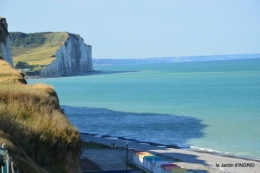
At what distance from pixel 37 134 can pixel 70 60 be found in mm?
125869

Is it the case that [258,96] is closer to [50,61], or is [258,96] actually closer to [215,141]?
[215,141]

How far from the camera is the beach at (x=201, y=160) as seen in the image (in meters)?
24.2

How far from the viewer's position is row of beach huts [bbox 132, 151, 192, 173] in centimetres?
2045

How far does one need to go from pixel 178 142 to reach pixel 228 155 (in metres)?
5.03

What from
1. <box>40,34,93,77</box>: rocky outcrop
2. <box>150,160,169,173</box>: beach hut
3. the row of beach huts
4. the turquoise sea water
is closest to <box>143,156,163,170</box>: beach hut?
the row of beach huts

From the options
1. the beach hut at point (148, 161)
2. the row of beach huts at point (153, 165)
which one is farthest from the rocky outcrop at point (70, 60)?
the beach hut at point (148, 161)

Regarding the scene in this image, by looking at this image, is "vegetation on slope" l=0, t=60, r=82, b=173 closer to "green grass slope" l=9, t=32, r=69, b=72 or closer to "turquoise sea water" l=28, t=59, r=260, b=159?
"turquoise sea water" l=28, t=59, r=260, b=159

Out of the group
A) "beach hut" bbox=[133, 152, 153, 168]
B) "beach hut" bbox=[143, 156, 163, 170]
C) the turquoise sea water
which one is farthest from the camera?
the turquoise sea water

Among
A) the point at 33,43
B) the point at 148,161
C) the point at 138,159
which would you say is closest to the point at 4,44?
the point at 138,159

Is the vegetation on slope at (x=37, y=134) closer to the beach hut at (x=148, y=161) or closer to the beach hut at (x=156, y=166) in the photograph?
the beach hut at (x=156, y=166)

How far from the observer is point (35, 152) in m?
8.87

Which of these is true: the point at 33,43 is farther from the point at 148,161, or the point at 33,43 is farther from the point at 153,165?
the point at 153,165

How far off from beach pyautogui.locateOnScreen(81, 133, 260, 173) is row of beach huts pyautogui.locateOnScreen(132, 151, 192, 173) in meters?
1.49

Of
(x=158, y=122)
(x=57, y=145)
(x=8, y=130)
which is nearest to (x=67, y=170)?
(x=57, y=145)
